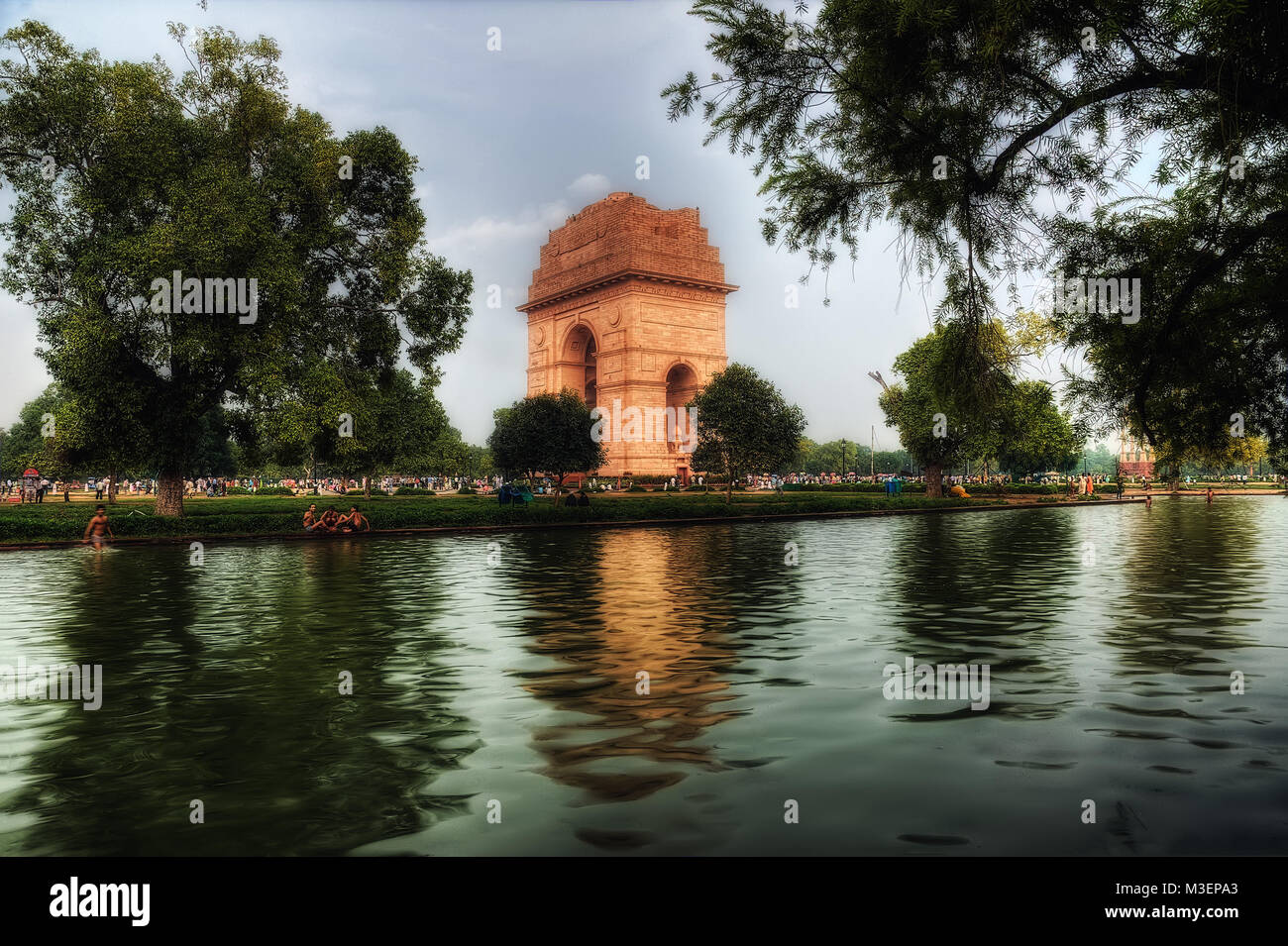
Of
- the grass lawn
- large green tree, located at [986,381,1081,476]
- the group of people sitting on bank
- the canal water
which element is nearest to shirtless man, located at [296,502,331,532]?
the group of people sitting on bank

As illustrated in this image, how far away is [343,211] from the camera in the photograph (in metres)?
29.4

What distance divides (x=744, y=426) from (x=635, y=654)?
39.1 meters

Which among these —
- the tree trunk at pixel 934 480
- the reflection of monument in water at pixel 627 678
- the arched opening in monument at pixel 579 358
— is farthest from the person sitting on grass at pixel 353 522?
the arched opening in monument at pixel 579 358

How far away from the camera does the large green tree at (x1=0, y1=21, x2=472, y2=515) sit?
24156mm

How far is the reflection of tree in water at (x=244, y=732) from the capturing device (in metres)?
4.12

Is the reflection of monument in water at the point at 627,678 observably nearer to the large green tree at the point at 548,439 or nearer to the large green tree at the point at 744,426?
the large green tree at the point at 744,426

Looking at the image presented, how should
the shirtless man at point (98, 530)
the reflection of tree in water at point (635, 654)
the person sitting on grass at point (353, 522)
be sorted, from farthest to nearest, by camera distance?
the person sitting on grass at point (353, 522)
the shirtless man at point (98, 530)
the reflection of tree in water at point (635, 654)

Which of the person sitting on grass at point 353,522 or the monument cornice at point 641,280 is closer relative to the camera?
the person sitting on grass at point 353,522

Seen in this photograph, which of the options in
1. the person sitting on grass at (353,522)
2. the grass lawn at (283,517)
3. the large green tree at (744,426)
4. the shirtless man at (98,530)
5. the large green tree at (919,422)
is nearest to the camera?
the shirtless man at (98,530)

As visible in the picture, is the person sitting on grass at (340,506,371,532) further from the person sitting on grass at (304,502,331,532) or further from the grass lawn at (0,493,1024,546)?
the grass lawn at (0,493,1024,546)

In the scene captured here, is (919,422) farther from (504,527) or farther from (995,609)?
(995,609)

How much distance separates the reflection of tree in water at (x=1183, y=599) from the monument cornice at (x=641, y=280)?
50844mm

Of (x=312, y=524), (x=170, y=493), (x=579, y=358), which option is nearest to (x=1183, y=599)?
(x=312, y=524)

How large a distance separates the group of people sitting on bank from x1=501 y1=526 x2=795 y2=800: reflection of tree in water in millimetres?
9839
